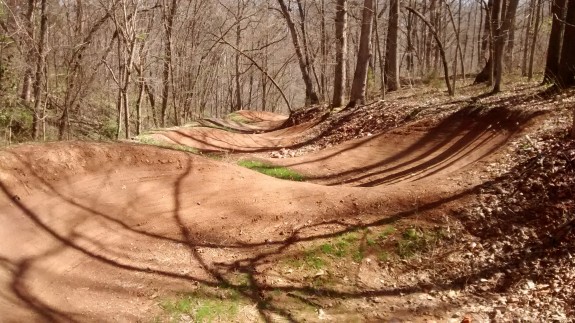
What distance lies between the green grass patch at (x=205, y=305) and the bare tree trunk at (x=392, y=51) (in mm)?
15972

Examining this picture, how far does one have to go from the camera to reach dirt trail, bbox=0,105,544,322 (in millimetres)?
5805

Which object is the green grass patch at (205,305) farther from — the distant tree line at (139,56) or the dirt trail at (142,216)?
the distant tree line at (139,56)

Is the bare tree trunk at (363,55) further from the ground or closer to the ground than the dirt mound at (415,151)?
further from the ground

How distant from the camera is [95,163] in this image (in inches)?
318

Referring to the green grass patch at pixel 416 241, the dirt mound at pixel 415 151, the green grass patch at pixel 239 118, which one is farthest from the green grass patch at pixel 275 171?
the green grass patch at pixel 239 118

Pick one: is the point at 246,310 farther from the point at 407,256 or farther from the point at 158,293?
the point at 407,256

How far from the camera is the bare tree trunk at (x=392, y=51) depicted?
19531 millimetres

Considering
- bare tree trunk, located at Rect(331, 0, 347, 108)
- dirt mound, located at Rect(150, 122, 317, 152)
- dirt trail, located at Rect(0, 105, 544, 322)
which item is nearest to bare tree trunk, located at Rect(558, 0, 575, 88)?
dirt trail, located at Rect(0, 105, 544, 322)

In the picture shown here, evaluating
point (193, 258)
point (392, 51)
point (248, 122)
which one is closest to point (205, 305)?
point (193, 258)

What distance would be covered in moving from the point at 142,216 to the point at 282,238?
91.1 inches

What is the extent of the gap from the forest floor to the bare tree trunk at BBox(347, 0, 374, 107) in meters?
Answer: 7.85

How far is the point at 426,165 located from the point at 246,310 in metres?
5.99

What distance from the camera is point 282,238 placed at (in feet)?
23.0

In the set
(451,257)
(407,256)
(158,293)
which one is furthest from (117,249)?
(451,257)
